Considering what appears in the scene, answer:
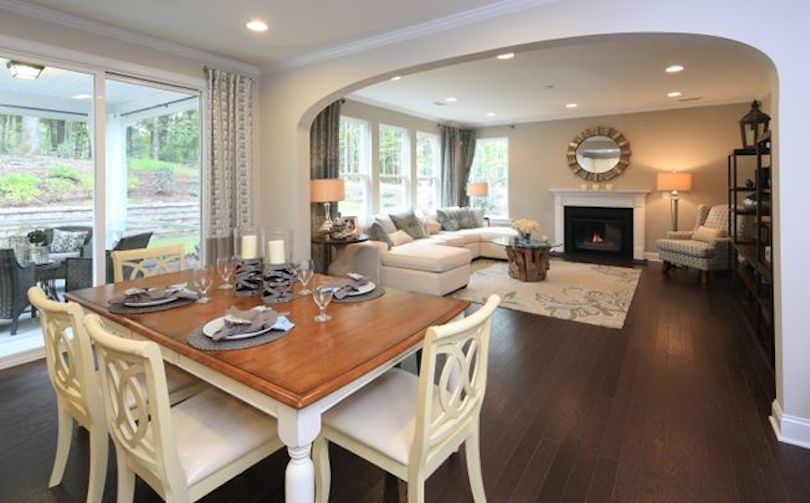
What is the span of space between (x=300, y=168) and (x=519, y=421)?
310cm

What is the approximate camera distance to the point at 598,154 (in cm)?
768

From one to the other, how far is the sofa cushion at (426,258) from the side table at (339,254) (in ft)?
1.41

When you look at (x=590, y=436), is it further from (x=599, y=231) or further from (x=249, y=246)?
(x=599, y=231)

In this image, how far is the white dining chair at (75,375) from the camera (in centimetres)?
149

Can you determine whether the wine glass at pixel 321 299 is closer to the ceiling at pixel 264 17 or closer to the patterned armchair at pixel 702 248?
the ceiling at pixel 264 17

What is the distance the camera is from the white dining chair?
1.49 meters

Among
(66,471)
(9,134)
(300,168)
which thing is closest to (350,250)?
(300,168)

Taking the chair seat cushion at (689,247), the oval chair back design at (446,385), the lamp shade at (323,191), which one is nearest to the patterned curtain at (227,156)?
the lamp shade at (323,191)

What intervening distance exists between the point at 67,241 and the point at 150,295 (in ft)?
7.18

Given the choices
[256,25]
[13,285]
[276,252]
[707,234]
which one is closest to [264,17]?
[256,25]

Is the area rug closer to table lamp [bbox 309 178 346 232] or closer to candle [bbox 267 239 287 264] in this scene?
table lamp [bbox 309 178 346 232]

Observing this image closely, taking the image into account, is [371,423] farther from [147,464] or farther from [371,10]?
[371,10]

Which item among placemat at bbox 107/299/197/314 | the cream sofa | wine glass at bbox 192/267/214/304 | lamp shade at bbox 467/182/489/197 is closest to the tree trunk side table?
the cream sofa

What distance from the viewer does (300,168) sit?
4316 mm
